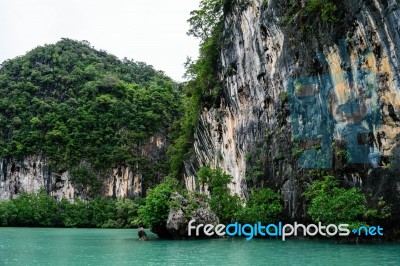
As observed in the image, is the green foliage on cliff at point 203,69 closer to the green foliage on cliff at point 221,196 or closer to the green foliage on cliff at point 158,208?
the green foliage on cliff at point 221,196

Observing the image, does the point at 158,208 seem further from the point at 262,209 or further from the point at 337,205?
the point at 337,205

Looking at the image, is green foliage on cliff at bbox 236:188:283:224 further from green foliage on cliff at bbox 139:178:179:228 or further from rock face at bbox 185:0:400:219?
green foliage on cliff at bbox 139:178:179:228

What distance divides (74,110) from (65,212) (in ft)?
44.8

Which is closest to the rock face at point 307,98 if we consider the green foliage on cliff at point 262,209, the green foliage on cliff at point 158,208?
the green foliage on cliff at point 262,209

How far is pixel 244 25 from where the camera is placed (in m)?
28.0

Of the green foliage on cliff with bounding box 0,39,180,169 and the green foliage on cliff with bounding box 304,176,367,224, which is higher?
the green foliage on cliff with bounding box 0,39,180,169

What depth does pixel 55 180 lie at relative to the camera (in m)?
53.3

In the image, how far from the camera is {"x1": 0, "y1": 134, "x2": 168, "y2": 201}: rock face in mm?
53062

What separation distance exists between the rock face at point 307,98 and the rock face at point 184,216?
3.40 metres

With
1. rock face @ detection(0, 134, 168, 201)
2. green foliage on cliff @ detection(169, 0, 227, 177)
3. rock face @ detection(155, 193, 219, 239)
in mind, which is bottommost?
rock face @ detection(155, 193, 219, 239)

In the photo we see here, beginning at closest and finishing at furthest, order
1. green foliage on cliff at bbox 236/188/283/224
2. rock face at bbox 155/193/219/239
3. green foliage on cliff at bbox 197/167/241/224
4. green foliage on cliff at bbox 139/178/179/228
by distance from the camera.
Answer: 1. green foliage on cliff at bbox 236/188/283/224
2. rock face at bbox 155/193/219/239
3. green foliage on cliff at bbox 139/178/179/228
4. green foliage on cliff at bbox 197/167/241/224

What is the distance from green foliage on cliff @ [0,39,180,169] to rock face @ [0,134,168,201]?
1.00 meters

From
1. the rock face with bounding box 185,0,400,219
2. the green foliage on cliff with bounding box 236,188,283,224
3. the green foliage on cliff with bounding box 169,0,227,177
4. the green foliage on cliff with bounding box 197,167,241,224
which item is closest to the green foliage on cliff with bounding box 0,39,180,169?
the green foliage on cliff with bounding box 169,0,227,177

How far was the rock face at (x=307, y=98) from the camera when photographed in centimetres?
1950
